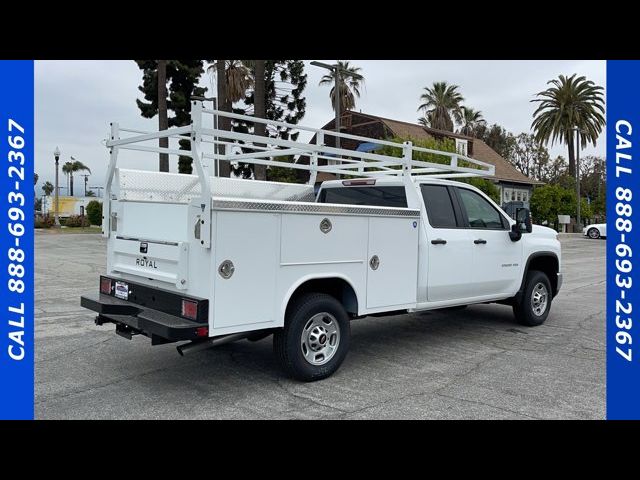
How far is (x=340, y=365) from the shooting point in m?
5.67

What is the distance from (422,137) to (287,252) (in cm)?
3254

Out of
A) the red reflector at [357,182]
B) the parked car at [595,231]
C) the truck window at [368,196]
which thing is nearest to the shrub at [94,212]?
the parked car at [595,231]

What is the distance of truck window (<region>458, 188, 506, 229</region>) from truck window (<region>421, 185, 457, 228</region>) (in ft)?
0.98

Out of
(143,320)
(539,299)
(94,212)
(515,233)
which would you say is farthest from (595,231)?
(143,320)

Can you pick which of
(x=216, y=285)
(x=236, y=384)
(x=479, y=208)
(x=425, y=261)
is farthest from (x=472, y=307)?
(x=216, y=285)

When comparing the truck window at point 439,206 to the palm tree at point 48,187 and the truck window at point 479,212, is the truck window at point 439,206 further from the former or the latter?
the palm tree at point 48,187

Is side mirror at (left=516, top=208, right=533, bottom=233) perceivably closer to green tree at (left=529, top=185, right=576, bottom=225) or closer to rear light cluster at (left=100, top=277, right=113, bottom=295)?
rear light cluster at (left=100, top=277, right=113, bottom=295)

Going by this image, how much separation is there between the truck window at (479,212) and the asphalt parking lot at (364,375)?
4.89 feet

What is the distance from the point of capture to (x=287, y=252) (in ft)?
16.4

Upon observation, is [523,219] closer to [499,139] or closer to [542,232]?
[542,232]

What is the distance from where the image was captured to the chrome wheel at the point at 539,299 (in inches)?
318

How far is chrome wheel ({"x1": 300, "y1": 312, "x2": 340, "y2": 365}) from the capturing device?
5.25 meters

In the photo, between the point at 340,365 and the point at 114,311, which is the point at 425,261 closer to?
the point at 340,365

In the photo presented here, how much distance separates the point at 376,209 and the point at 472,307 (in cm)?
464
